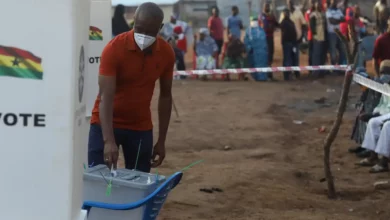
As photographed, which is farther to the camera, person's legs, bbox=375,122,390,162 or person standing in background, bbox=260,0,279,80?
person standing in background, bbox=260,0,279,80

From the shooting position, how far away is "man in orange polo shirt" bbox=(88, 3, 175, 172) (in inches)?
215

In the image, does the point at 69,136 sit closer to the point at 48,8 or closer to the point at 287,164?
the point at 48,8

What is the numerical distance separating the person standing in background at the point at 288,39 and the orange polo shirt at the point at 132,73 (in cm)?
1579

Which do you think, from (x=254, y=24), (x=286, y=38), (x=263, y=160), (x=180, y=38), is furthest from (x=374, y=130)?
(x=180, y=38)

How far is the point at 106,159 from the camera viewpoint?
5.32 meters

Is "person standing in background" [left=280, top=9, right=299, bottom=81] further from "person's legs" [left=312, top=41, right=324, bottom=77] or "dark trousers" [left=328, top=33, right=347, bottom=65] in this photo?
"dark trousers" [left=328, top=33, right=347, bottom=65]

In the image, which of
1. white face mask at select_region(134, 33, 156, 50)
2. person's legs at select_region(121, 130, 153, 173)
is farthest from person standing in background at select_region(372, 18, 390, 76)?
white face mask at select_region(134, 33, 156, 50)

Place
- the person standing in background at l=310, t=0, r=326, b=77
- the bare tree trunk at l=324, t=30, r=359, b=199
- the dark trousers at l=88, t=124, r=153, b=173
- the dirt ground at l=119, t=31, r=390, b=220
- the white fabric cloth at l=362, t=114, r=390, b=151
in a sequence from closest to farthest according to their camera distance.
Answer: the dark trousers at l=88, t=124, r=153, b=173, the dirt ground at l=119, t=31, r=390, b=220, the bare tree trunk at l=324, t=30, r=359, b=199, the white fabric cloth at l=362, t=114, r=390, b=151, the person standing in background at l=310, t=0, r=326, b=77

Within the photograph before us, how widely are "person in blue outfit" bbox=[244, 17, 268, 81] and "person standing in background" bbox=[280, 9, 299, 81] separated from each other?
557 millimetres

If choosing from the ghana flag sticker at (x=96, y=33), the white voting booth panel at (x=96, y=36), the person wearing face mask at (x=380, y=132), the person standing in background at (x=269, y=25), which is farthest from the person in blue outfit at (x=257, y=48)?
the ghana flag sticker at (x=96, y=33)

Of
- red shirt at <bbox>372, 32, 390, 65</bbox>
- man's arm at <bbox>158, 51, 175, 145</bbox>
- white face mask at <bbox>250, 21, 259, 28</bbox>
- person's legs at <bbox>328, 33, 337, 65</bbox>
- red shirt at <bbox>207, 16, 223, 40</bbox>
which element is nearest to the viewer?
man's arm at <bbox>158, 51, 175, 145</bbox>

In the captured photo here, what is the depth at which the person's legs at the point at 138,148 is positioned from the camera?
5.89 metres

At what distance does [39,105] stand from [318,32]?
1878 centimetres

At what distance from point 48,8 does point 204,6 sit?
Result: 98.6 feet
